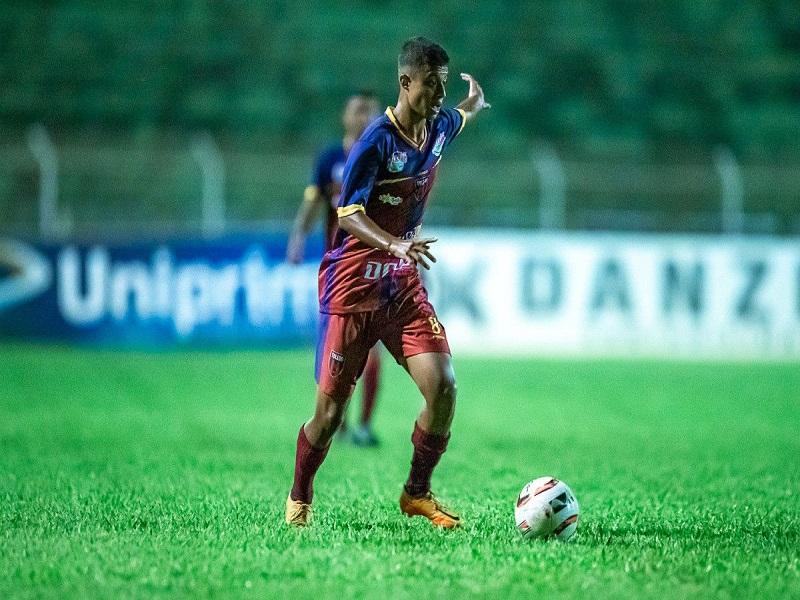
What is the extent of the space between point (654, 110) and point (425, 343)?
22786 millimetres

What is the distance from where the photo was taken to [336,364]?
619cm

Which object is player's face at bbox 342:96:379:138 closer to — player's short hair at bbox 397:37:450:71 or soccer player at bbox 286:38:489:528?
soccer player at bbox 286:38:489:528

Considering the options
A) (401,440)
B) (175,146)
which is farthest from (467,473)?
(175,146)

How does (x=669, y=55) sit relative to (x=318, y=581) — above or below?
above

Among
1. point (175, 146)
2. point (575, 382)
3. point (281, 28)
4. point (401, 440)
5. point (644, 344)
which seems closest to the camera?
point (401, 440)

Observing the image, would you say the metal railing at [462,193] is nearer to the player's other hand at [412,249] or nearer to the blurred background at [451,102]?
the blurred background at [451,102]

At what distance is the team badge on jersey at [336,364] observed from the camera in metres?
6.18

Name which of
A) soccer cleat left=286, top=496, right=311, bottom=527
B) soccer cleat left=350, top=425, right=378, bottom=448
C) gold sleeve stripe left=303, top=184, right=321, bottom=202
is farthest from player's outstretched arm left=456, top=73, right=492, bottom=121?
soccer cleat left=350, top=425, right=378, bottom=448

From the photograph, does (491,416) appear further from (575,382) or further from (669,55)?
(669,55)

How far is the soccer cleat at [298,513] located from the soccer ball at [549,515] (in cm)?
101

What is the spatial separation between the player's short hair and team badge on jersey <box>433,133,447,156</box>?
38cm

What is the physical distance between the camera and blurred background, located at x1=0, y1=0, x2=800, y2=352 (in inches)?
877

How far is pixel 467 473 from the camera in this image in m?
8.32

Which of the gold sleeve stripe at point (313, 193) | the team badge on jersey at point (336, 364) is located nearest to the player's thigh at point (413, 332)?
the team badge on jersey at point (336, 364)
